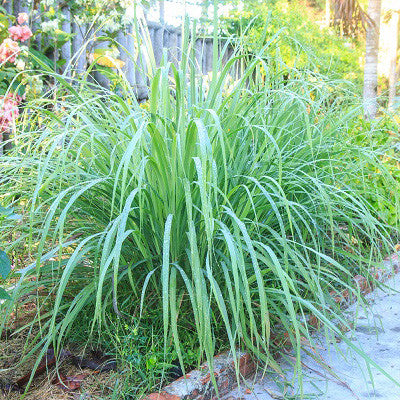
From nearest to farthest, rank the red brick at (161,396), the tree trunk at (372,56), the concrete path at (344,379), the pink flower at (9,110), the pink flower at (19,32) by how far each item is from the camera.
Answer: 1. the red brick at (161,396)
2. the concrete path at (344,379)
3. the pink flower at (9,110)
4. the pink flower at (19,32)
5. the tree trunk at (372,56)

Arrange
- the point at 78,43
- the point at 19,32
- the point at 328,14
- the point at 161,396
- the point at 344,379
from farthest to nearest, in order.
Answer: the point at 328,14
the point at 78,43
the point at 19,32
the point at 344,379
the point at 161,396

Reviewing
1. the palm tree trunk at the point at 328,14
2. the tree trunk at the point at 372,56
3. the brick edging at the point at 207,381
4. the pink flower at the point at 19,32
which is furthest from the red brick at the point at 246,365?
the palm tree trunk at the point at 328,14

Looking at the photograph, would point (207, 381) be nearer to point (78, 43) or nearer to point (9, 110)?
point (9, 110)

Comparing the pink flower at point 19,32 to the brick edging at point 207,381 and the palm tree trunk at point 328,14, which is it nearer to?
the brick edging at point 207,381

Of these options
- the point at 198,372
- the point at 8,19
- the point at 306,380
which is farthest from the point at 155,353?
the point at 8,19

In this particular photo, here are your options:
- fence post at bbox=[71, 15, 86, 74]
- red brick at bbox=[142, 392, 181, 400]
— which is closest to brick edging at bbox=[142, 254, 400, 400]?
red brick at bbox=[142, 392, 181, 400]

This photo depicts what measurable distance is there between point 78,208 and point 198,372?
76cm

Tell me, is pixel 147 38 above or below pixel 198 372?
above

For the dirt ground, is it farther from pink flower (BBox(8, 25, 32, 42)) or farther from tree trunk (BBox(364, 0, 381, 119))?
tree trunk (BBox(364, 0, 381, 119))

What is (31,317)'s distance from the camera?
7.66 feet

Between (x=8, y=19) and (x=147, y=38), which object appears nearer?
(x=147, y=38)

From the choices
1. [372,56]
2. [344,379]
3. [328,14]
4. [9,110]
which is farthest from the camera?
[328,14]

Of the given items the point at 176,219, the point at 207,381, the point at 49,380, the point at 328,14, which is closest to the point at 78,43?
the point at 176,219

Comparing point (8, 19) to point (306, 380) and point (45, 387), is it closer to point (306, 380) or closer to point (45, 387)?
point (45, 387)
